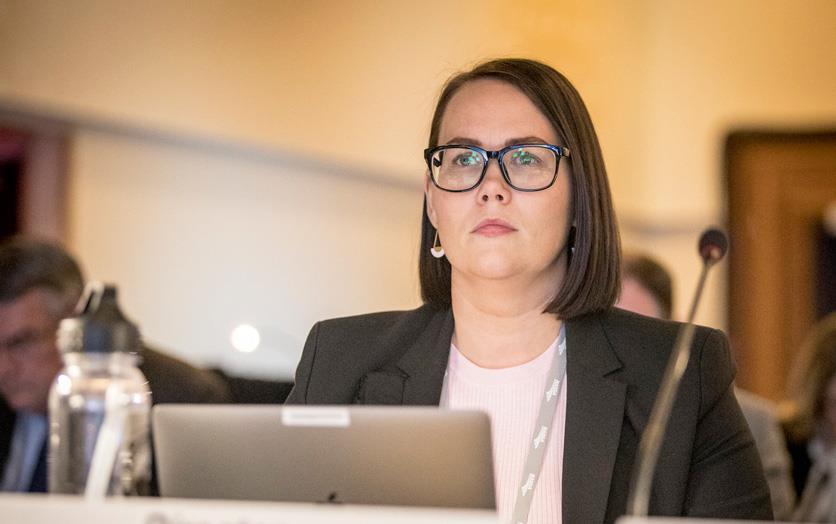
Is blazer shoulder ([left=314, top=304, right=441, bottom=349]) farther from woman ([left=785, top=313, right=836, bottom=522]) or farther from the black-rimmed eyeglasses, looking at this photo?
woman ([left=785, top=313, right=836, bottom=522])

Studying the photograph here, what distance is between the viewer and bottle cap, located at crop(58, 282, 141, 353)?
1.72 meters

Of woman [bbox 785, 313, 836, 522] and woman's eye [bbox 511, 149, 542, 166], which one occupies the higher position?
woman's eye [bbox 511, 149, 542, 166]

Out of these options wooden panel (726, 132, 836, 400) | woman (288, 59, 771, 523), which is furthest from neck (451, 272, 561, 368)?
wooden panel (726, 132, 836, 400)

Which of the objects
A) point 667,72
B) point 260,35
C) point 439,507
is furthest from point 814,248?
point 439,507

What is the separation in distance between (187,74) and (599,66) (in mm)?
2988

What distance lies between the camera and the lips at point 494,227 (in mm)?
2268

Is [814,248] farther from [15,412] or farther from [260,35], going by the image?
[15,412]

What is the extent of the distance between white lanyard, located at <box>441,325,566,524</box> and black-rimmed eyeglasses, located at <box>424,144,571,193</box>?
0.29 metres

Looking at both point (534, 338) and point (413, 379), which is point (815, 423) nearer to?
point (534, 338)

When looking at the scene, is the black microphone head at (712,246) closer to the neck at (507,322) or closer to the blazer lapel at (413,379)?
the neck at (507,322)

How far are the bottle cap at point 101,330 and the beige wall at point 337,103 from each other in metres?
1.80

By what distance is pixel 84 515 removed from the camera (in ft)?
4.88

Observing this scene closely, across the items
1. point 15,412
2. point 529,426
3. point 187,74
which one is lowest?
point 15,412

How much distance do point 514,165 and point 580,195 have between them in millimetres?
148
